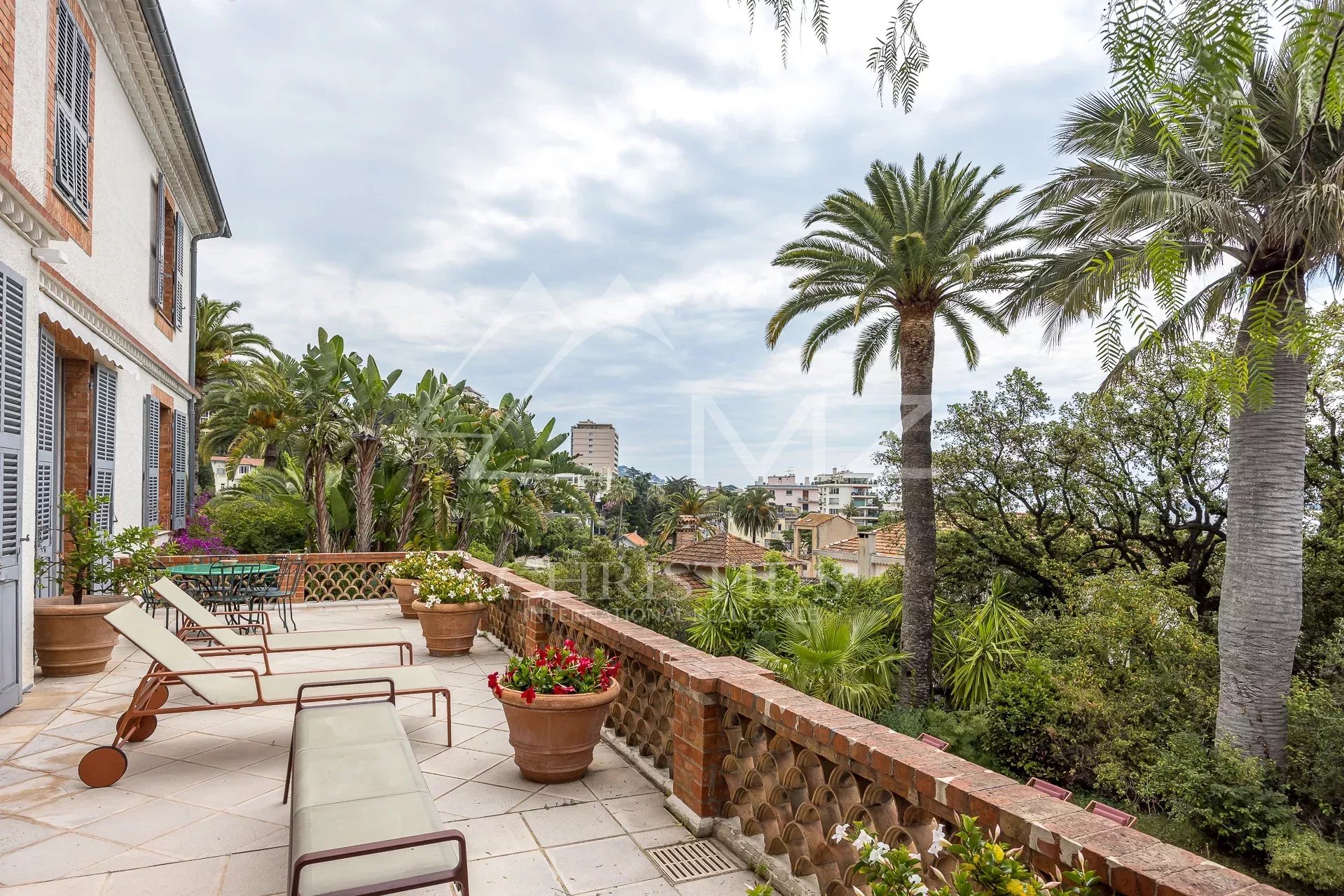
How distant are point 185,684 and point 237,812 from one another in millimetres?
1052

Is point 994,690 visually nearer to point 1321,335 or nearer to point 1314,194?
point 1314,194

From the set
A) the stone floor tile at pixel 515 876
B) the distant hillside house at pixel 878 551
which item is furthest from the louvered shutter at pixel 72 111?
the distant hillside house at pixel 878 551

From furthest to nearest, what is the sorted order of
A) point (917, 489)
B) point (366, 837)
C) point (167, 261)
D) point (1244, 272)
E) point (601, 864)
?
point (917, 489)
point (167, 261)
point (1244, 272)
point (601, 864)
point (366, 837)

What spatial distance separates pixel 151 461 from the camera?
35.6 ft

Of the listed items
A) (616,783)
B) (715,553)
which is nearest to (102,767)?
(616,783)

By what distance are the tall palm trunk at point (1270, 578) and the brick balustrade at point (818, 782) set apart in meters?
8.22

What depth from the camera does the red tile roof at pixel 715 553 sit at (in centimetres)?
2502

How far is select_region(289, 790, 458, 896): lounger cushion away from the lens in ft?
7.93

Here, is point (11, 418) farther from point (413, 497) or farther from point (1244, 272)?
point (413, 497)

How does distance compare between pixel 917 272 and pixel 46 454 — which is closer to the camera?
pixel 46 454

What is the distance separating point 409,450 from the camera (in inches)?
634

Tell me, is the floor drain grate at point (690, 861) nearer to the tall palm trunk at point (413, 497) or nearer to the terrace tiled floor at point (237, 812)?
the terrace tiled floor at point (237, 812)

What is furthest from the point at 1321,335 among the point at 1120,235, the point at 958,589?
the point at 958,589

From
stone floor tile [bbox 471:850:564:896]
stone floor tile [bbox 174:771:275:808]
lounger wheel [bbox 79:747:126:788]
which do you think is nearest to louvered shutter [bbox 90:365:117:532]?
lounger wheel [bbox 79:747:126:788]
